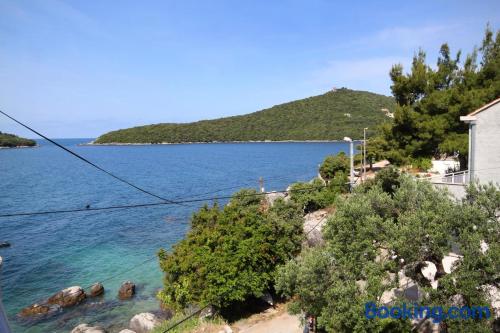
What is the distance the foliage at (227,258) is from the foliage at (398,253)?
18.7ft

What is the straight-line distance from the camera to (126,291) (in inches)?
894

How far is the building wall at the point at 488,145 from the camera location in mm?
18703

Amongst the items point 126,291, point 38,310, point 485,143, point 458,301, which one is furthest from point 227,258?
point 485,143

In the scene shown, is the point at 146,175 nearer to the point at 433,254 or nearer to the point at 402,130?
the point at 402,130

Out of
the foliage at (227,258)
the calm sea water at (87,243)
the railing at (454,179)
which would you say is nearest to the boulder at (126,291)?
the calm sea water at (87,243)

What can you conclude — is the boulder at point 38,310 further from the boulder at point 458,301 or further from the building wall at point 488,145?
the building wall at point 488,145

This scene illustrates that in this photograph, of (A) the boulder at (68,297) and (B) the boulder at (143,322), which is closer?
(B) the boulder at (143,322)

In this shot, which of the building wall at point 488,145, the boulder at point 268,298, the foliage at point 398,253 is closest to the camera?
the foliage at point 398,253

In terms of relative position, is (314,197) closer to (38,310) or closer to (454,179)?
(454,179)

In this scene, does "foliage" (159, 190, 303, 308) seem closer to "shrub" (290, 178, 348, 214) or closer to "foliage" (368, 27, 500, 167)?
"shrub" (290, 178, 348, 214)

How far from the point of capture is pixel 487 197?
9641 mm

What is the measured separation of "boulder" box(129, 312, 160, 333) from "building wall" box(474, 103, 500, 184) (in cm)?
1732

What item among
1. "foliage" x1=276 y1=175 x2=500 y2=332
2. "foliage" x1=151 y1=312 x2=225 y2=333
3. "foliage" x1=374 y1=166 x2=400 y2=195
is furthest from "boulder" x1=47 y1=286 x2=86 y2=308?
"foliage" x1=374 y1=166 x2=400 y2=195

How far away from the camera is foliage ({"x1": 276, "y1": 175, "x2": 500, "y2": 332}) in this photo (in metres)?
8.55
